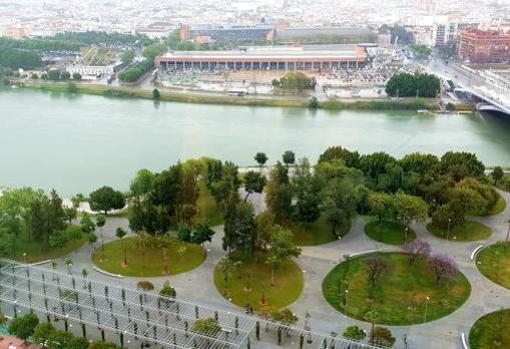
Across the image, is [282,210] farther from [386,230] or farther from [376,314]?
[376,314]

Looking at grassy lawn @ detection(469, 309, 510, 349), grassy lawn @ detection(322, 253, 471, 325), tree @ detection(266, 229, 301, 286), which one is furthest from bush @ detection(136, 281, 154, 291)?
grassy lawn @ detection(469, 309, 510, 349)

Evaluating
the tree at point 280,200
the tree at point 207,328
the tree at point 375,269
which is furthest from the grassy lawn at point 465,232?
the tree at point 207,328

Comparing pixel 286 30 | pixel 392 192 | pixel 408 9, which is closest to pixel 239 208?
pixel 392 192

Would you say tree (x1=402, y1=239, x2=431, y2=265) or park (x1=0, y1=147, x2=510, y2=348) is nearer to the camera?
park (x1=0, y1=147, x2=510, y2=348)

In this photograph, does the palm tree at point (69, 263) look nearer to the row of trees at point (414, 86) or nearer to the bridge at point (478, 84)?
the bridge at point (478, 84)

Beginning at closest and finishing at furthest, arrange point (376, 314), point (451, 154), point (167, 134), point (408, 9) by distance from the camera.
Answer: point (376, 314) → point (451, 154) → point (167, 134) → point (408, 9)

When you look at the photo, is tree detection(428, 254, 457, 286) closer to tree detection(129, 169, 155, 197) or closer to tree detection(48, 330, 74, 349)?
tree detection(48, 330, 74, 349)

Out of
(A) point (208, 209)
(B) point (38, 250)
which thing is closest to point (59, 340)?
(B) point (38, 250)
